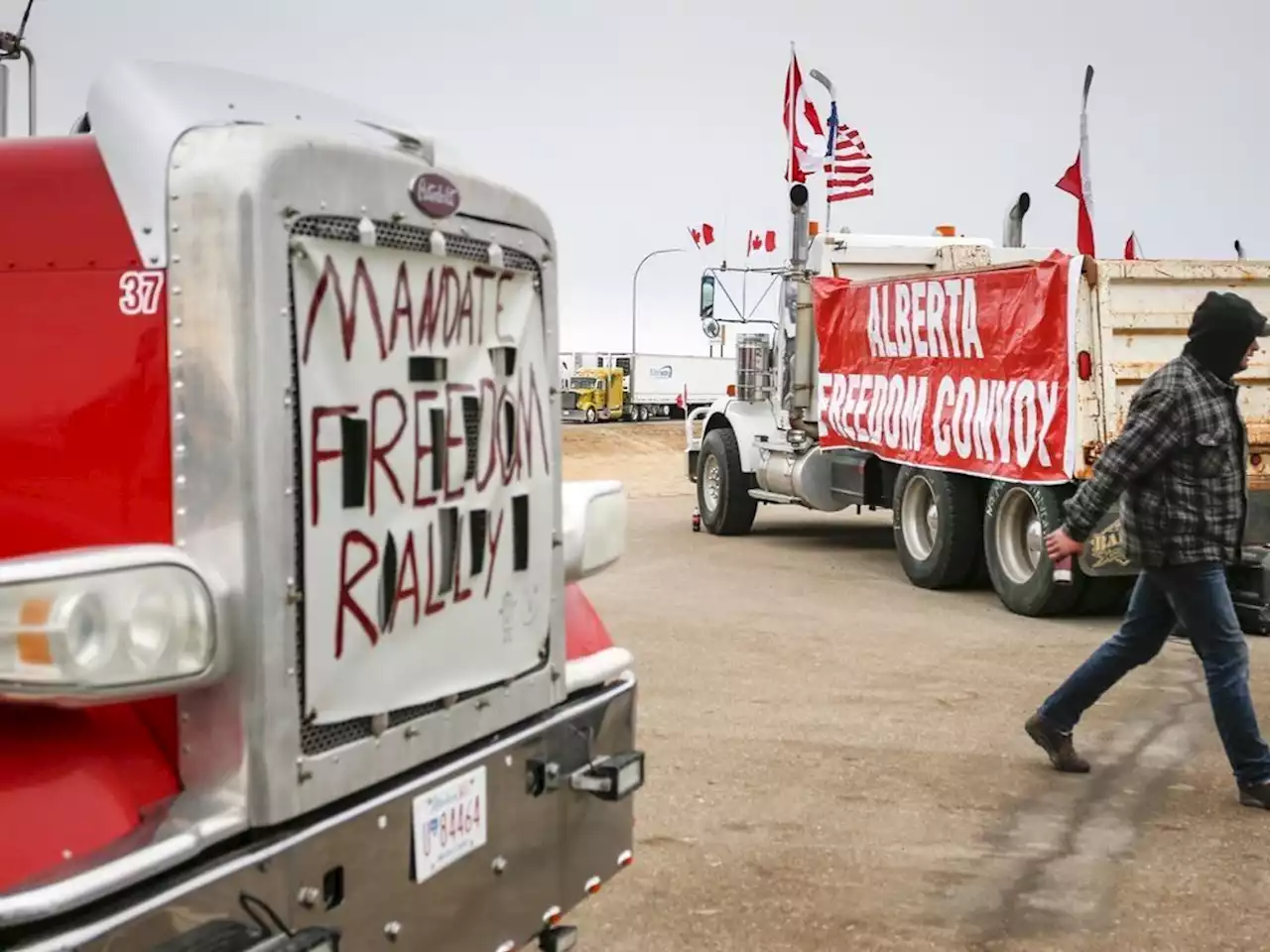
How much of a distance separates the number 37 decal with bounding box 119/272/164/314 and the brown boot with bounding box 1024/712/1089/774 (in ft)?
15.7

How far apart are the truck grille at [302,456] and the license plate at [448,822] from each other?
17cm

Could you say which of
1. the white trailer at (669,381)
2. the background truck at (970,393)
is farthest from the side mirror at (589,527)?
the white trailer at (669,381)

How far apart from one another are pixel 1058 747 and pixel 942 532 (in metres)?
5.62

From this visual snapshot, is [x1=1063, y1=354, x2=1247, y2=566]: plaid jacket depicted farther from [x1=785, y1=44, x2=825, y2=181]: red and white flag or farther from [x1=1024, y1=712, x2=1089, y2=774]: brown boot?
[x1=785, y1=44, x2=825, y2=181]: red and white flag

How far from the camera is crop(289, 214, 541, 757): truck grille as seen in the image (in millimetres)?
2861

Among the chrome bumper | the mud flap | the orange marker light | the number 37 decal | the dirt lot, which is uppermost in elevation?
the number 37 decal

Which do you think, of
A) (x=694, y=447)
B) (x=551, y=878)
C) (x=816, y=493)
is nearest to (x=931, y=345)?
(x=816, y=493)

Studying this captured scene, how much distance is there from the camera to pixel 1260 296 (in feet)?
34.8

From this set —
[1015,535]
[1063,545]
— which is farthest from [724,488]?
[1063,545]

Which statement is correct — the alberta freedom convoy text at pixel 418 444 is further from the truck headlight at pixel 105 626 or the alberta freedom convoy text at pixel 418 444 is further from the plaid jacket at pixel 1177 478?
the plaid jacket at pixel 1177 478

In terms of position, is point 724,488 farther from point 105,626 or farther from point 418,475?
point 105,626

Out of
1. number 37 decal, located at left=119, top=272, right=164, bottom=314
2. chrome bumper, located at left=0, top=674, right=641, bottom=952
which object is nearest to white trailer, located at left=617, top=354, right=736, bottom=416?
chrome bumper, located at left=0, top=674, right=641, bottom=952

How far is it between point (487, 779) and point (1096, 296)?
312 inches

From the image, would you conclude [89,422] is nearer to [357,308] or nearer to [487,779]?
[357,308]
